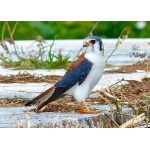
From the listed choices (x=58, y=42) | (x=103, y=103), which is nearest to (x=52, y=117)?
(x=103, y=103)

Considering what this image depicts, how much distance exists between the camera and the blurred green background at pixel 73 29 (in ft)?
42.0

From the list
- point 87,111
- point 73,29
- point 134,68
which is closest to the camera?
point 87,111

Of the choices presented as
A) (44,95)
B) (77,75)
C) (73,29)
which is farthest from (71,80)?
(73,29)

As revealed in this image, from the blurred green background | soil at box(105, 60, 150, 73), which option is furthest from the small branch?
the blurred green background

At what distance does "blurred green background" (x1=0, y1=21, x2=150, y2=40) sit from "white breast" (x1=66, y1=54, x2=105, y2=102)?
6.85 m

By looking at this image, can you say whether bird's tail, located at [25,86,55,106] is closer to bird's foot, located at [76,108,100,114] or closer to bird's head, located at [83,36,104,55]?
bird's foot, located at [76,108,100,114]

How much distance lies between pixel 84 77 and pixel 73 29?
727cm

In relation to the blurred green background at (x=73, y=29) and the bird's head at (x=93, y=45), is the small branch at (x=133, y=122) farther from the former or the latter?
the blurred green background at (x=73, y=29)

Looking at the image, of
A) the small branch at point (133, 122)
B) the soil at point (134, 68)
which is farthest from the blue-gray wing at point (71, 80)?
the soil at point (134, 68)

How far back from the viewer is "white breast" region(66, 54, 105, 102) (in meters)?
5.81

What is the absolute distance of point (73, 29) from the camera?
13070 millimetres

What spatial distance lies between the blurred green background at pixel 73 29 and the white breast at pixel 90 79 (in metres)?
6.85

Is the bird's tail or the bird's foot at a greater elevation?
the bird's tail

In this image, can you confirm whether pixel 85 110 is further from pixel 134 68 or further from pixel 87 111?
pixel 134 68
